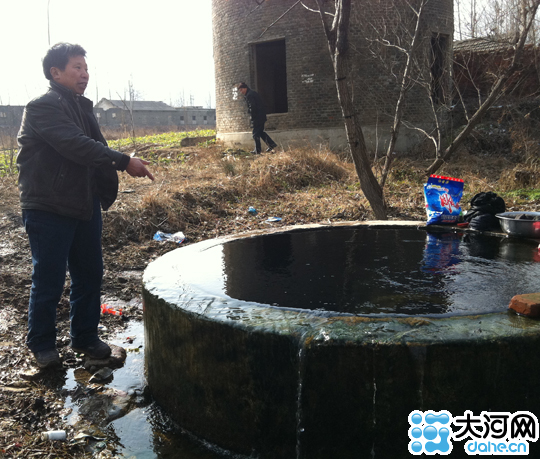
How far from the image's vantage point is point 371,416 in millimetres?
1989

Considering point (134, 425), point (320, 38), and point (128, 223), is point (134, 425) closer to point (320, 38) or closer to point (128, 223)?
point (128, 223)

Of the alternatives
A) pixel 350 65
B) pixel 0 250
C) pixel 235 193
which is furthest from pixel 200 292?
pixel 350 65

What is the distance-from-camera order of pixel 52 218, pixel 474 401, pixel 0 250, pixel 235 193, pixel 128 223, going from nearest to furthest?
pixel 474 401
pixel 52 218
pixel 0 250
pixel 128 223
pixel 235 193

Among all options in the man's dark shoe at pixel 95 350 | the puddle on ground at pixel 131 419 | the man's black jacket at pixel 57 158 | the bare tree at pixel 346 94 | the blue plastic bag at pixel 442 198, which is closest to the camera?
the puddle on ground at pixel 131 419

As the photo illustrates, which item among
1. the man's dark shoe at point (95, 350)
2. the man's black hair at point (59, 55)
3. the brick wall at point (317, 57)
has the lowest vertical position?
the man's dark shoe at point (95, 350)

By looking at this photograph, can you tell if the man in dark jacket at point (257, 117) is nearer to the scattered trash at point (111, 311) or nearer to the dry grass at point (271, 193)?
the dry grass at point (271, 193)

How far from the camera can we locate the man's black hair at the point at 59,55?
2.89 meters

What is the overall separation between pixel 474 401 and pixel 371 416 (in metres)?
0.41

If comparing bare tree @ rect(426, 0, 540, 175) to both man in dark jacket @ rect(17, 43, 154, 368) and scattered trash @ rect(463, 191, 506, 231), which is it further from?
man in dark jacket @ rect(17, 43, 154, 368)

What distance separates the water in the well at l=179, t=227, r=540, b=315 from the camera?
2.60 m

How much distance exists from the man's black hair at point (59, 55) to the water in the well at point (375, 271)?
1478 millimetres

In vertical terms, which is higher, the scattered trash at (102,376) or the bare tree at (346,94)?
the bare tree at (346,94)

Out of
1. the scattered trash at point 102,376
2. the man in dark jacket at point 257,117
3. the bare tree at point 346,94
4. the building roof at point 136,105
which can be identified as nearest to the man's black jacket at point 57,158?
the scattered trash at point 102,376

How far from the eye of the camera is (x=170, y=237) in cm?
638
